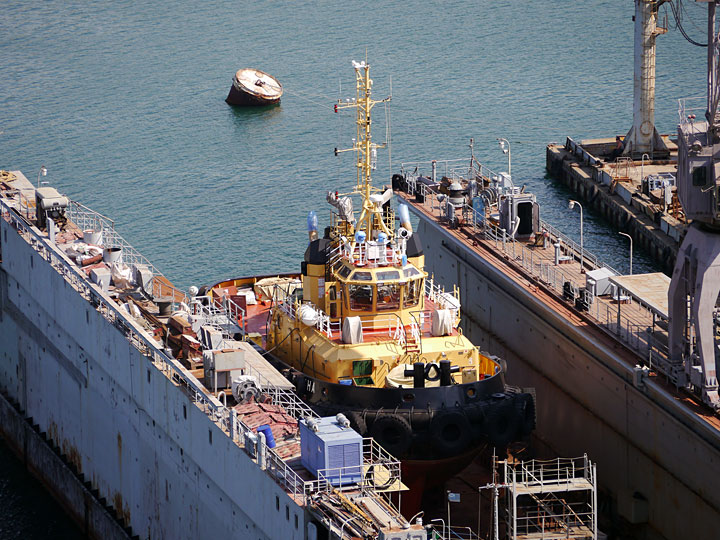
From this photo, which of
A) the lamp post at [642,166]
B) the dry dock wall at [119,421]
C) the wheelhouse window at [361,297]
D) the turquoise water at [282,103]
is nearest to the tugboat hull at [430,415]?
the wheelhouse window at [361,297]

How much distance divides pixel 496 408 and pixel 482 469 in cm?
460

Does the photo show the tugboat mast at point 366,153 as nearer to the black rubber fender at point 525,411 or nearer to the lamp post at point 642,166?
the black rubber fender at point 525,411

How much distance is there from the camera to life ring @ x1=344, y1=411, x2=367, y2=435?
35.5 metres

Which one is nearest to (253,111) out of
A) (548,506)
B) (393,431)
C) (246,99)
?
(246,99)

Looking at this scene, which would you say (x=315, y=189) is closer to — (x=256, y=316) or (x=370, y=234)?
(x=256, y=316)

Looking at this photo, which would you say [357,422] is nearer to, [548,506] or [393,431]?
[393,431]

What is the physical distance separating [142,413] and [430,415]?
29.3 feet

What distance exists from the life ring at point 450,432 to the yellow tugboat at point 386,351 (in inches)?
1.0

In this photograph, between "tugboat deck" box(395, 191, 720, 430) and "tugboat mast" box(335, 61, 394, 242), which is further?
"tugboat mast" box(335, 61, 394, 242)

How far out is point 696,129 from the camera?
119 feet

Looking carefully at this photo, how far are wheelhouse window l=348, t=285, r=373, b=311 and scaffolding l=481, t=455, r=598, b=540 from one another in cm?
653

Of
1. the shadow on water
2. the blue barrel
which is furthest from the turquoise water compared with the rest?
the blue barrel

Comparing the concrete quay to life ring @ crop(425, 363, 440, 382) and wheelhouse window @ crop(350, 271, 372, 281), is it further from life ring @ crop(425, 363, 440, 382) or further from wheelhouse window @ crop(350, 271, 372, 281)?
life ring @ crop(425, 363, 440, 382)

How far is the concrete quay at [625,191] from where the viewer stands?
67.9m
